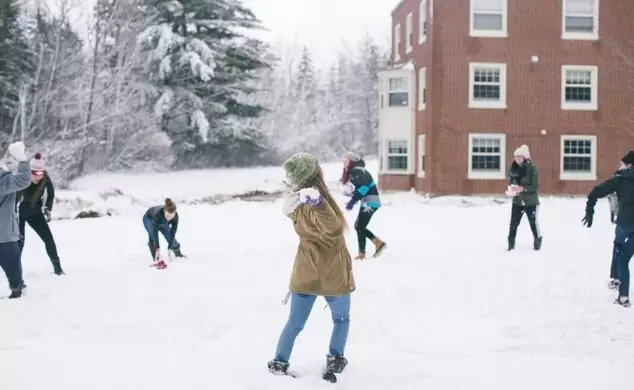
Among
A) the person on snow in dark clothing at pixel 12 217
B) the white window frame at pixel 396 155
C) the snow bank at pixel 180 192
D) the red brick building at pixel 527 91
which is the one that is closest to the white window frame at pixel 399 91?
the white window frame at pixel 396 155

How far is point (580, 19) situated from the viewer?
29.8 m

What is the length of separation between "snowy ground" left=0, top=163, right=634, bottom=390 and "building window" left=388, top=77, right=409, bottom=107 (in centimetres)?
1991

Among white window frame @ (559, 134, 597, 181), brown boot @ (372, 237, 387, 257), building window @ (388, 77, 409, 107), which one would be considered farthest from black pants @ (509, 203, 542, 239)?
building window @ (388, 77, 409, 107)

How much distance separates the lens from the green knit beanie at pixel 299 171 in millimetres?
5469

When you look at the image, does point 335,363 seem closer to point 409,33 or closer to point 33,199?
point 33,199

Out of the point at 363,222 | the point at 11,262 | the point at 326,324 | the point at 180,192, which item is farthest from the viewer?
the point at 180,192

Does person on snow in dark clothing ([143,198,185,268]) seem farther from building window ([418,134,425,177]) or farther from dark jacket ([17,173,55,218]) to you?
building window ([418,134,425,177])

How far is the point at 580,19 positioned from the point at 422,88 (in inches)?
281

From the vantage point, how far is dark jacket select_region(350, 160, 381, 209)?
466 inches

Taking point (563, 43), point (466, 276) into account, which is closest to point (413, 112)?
point (563, 43)

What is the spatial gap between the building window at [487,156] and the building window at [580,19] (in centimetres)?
528

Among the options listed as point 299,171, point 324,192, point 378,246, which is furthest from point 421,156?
point 299,171

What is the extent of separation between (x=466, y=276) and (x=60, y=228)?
12.4 metres

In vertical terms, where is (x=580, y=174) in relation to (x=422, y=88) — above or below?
below
